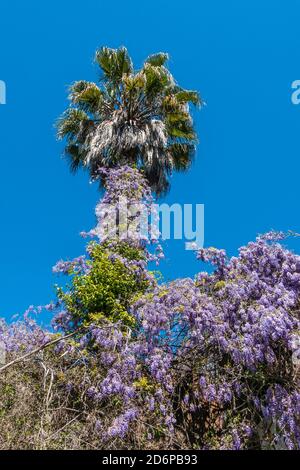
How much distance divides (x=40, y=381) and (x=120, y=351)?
3.86 ft

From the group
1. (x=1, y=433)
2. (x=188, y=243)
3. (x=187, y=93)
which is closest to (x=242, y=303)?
(x=188, y=243)

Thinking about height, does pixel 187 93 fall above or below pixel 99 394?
above

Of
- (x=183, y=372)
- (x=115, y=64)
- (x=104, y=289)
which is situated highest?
(x=115, y=64)

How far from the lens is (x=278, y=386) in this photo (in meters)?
5.15

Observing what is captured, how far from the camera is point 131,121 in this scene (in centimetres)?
1115

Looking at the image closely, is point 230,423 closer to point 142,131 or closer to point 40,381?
point 40,381

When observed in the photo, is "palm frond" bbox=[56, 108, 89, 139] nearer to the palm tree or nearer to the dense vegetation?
the palm tree

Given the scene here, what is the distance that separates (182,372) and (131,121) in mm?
7245

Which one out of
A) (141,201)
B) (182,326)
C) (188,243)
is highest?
(141,201)

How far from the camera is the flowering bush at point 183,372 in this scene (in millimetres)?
5074

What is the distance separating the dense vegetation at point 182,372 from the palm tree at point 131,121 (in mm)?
4905

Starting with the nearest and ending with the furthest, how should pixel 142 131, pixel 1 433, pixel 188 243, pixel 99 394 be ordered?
pixel 1 433 → pixel 99 394 → pixel 188 243 → pixel 142 131

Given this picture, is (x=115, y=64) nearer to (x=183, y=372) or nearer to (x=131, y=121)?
(x=131, y=121)

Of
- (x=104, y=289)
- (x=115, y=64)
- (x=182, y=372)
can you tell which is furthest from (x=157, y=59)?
(x=182, y=372)
